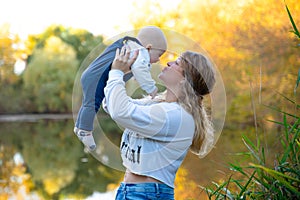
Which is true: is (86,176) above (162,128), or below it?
below

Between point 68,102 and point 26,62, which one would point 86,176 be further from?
point 26,62

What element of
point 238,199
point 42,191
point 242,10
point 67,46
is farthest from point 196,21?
point 238,199

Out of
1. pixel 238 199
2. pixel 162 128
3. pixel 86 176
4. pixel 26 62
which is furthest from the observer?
pixel 26 62

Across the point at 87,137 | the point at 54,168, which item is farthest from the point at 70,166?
the point at 87,137

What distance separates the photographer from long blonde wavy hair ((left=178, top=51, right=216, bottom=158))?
1378 mm

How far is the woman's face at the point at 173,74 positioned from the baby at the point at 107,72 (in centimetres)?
4

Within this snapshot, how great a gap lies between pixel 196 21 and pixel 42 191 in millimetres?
8334

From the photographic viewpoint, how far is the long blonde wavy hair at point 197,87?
1.38 m

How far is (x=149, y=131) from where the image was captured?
1.34m

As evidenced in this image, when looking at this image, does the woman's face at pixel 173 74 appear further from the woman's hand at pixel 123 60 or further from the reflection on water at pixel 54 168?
the reflection on water at pixel 54 168

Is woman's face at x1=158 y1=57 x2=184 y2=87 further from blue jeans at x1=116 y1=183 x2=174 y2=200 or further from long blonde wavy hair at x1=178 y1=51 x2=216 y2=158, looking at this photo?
blue jeans at x1=116 y1=183 x2=174 y2=200

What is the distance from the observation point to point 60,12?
2488cm

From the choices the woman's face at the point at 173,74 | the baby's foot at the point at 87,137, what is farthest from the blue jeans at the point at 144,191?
the woman's face at the point at 173,74

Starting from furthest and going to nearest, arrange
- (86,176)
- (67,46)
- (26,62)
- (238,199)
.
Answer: (26,62), (67,46), (86,176), (238,199)
